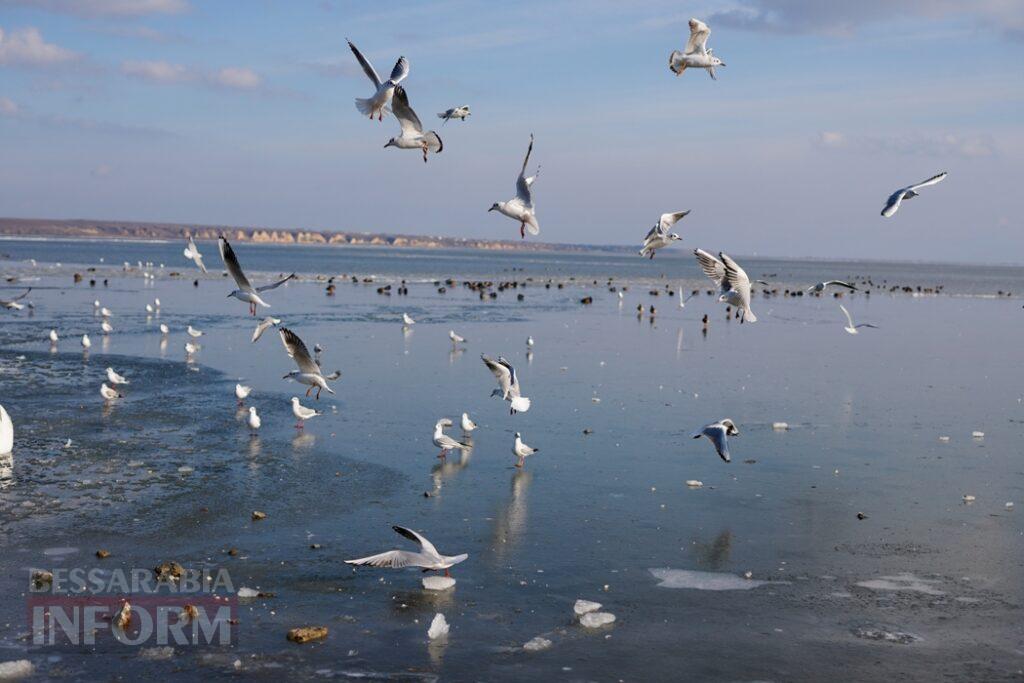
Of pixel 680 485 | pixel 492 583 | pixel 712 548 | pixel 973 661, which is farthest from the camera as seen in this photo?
pixel 680 485

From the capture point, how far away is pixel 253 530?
454 inches

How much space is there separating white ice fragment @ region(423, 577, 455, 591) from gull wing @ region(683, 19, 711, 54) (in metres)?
7.85

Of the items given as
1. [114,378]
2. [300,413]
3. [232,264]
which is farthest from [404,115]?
[114,378]

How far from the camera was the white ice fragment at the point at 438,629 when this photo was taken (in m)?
8.77

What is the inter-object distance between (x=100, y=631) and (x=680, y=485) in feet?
26.2

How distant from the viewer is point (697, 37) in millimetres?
13391

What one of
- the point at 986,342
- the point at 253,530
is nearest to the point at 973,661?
the point at 253,530

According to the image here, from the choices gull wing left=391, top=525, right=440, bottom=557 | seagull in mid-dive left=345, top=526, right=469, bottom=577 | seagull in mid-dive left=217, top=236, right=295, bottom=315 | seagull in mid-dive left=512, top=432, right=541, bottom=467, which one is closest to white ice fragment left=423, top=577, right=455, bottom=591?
seagull in mid-dive left=345, top=526, right=469, bottom=577

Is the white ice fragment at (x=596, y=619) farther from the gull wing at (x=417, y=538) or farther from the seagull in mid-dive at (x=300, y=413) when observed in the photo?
the seagull in mid-dive at (x=300, y=413)

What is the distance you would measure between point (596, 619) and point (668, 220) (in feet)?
23.9

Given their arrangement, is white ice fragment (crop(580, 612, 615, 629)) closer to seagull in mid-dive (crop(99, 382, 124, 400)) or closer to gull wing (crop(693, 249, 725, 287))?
gull wing (crop(693, 249, 725, 287))

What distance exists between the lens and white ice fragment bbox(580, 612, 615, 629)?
30.1ft

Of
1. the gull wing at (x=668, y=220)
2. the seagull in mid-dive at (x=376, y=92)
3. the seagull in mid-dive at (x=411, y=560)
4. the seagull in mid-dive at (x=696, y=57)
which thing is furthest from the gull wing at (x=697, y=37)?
the seagull in mid-dive at (x=411, y=560)

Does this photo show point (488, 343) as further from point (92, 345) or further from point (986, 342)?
point (986, 342)
